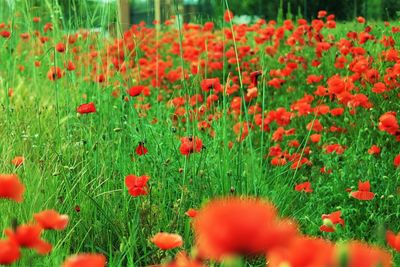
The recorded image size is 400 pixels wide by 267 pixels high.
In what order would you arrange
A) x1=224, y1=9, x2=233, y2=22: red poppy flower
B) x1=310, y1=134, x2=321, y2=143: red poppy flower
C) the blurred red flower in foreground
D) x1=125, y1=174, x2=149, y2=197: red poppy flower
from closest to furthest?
the blurred red flower in foreground, x1=125, y1=174, x2=149, y2=197: red poppy flower, x1=224, y1=9, x2=233, y2=22: red poppy flower, x1=310, y1=134, x2=321, y2=143: red poppy flower

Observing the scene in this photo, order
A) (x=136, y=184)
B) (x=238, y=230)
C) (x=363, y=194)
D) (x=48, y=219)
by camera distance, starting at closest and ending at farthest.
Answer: (x=238, y=230), (x=48, y=219), (x=136, y=184), (x=363, y=194)

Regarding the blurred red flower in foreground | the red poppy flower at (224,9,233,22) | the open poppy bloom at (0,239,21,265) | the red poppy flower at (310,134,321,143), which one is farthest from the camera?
the red poppy flower at (310,134,321,143)

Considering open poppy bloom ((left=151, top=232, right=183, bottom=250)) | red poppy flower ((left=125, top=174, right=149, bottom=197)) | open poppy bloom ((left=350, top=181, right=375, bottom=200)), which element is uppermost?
open poppy bloom ((left=151, top=232, right=183, bottom=250))

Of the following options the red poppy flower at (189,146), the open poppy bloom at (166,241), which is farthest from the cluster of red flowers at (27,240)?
the red poppy flower at (189,146)

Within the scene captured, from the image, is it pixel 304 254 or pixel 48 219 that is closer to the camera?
pixel 304 254

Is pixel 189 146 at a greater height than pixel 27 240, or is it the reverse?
pixel 27 240

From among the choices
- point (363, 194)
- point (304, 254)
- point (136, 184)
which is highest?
point (304, 254)

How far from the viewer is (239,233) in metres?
0.64

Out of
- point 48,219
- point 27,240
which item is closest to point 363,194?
point 48,219

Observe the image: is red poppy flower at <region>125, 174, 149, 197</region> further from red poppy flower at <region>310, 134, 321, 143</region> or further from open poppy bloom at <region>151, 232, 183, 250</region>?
red poppy flower at <region>310, 134, 321, 143</region>

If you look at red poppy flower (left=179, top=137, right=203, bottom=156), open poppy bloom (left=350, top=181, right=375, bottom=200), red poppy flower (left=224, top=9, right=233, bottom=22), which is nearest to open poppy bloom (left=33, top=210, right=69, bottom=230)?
red poppy flower (left=179, top=137, right=203, bottom=156)

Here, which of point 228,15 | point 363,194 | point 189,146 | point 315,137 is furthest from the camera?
point 315,137

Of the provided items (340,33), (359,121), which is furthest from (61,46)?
(340,33)

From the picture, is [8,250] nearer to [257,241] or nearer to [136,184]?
[257,241]
